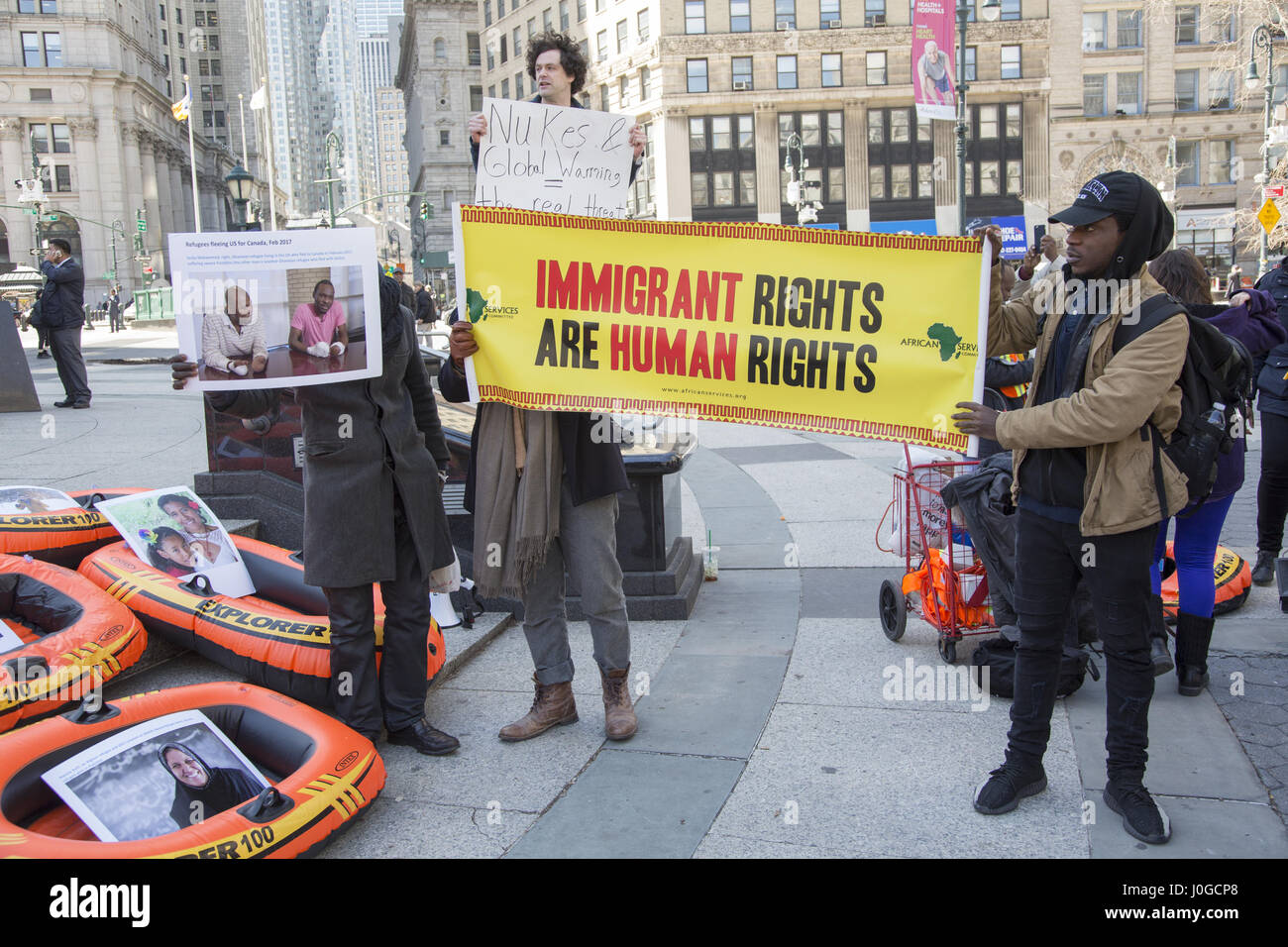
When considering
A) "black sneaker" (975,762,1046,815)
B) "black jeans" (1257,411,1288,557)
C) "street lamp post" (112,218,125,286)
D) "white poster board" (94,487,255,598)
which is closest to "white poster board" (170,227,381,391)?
"white poster board" (94,487,255,598)

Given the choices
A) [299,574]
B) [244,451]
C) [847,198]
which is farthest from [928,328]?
[847,198]

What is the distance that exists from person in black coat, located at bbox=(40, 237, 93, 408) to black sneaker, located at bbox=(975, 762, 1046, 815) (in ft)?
37.5

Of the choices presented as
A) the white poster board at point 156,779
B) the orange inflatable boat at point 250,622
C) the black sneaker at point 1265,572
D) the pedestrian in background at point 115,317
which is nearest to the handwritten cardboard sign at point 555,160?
the orange inflatable boat at point 250,622

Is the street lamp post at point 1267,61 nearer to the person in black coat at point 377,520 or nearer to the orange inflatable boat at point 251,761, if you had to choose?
the person in black coat at point 377,520

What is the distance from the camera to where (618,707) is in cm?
411

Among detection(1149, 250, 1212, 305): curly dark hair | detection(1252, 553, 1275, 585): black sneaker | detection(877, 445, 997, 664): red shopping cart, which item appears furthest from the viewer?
detection(1252, 553, 1275, 585): black sneaker

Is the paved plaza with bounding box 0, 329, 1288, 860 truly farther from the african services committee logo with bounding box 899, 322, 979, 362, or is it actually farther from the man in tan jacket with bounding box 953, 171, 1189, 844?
the african services committee logo with bounding box 899, 322, 979, 362

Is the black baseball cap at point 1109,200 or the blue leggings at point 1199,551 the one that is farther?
the blue leggings at point 1199,551

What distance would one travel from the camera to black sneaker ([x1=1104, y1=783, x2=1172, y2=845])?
10.4 feet

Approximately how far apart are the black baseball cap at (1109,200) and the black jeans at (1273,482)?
3424 mm

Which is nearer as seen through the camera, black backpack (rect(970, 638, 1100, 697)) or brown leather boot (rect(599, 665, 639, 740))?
brown leather boot (rect(599, 665, 639, 740))

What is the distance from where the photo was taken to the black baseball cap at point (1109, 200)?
123 inches

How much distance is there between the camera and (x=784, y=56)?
58.6 m

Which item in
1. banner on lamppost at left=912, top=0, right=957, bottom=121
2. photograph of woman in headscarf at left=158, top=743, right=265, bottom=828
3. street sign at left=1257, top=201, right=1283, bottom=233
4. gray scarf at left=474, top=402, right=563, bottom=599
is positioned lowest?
photograph of woman in headscarf at left=158, top=743, right=265, bottom=828
